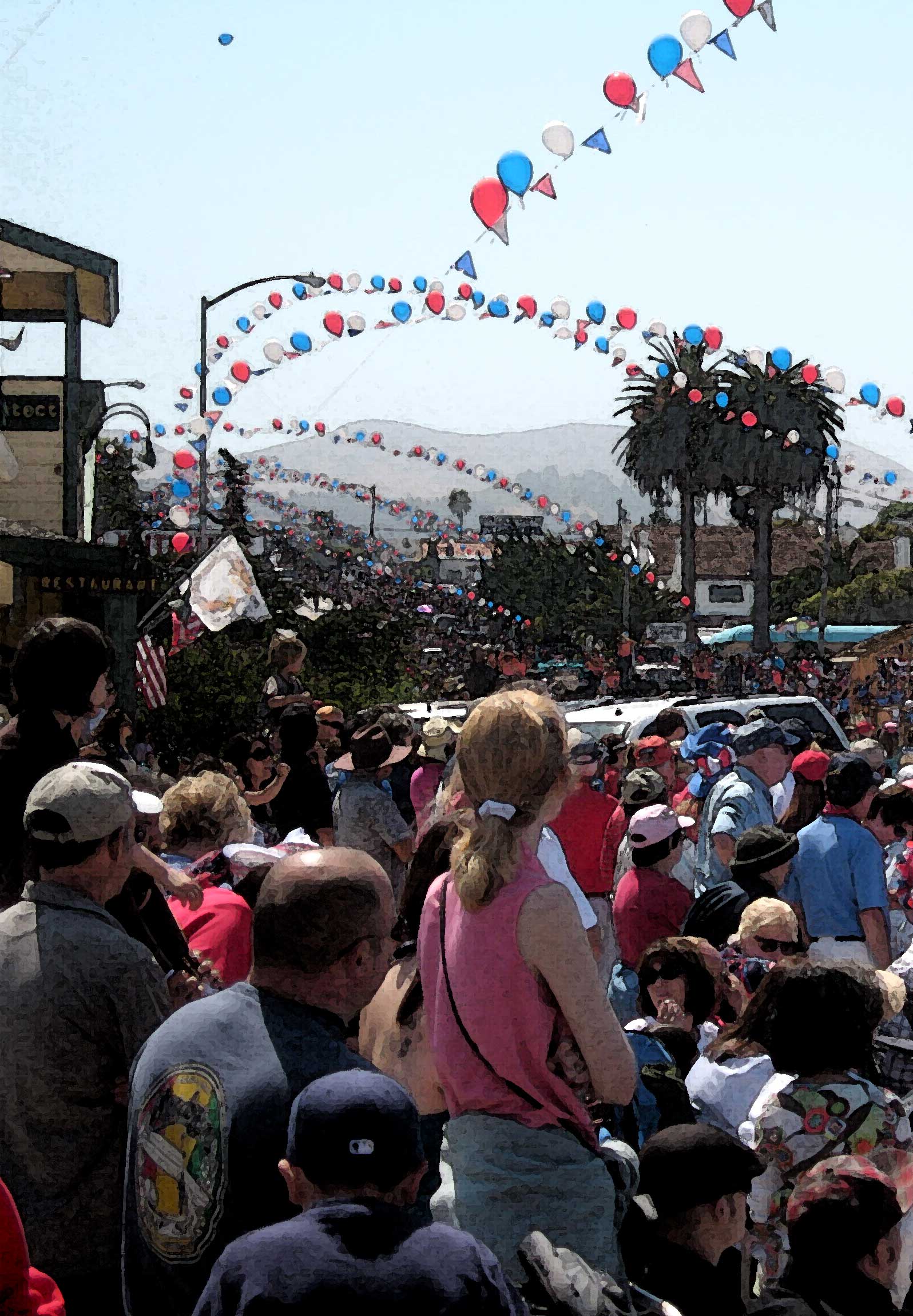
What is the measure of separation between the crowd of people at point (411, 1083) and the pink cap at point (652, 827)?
1.25 m

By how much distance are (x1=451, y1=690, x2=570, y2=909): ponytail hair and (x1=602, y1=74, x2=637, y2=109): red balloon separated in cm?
1099

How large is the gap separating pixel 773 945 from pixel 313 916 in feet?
9.03

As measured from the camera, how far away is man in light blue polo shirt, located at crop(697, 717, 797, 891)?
7531mm

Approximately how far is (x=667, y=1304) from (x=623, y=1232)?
0.54m

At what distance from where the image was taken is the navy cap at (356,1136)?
2.37m

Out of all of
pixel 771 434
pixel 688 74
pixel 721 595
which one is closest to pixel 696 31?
pixel 688 74

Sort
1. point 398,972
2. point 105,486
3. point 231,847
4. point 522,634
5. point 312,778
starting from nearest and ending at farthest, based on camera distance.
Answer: point 398,972 < point 231,847 < point 312,778 < point 105,486 < point 522,634

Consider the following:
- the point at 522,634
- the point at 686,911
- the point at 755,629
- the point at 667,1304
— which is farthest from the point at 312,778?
the point at 522,634

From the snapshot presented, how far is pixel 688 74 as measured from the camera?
42.9 feet

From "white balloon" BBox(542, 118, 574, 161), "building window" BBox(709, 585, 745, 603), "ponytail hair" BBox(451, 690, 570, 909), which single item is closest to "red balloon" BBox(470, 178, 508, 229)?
"white balloon" BBox(542, 118, 574, 161)

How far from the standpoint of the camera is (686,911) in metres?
6.27

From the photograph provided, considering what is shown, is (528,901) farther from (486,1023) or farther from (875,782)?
(875,782)

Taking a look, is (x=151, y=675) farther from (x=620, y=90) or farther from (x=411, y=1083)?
(x=411, y=1083)

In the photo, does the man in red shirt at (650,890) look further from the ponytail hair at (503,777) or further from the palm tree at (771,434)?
the palm tree at (771,434)
